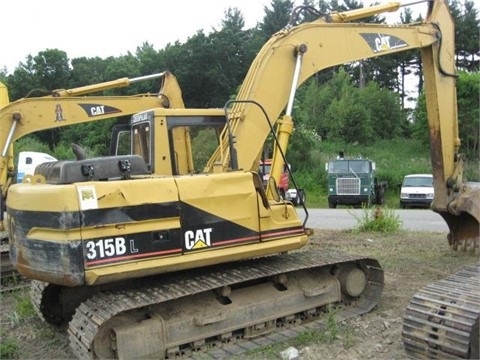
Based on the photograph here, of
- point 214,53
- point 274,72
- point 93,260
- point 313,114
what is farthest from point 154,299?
point 214,53

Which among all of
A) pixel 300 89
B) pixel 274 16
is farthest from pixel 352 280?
pixel 274 16

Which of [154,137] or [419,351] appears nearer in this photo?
[419,351]

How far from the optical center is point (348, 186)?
2325 cm

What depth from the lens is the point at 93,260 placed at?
16.0ft

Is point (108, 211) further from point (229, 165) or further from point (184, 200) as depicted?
point (229, 165)

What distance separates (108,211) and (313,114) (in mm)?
38799

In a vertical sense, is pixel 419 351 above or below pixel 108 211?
below

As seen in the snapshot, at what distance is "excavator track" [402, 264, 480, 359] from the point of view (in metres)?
4.29

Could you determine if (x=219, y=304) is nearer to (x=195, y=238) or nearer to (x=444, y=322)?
(x=195, y=238)

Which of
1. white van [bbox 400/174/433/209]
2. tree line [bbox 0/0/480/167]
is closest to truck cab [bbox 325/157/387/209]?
white van [bbox 400/174/433/209]

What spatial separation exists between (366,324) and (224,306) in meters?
1.48

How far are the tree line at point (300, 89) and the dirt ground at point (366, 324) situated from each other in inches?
945

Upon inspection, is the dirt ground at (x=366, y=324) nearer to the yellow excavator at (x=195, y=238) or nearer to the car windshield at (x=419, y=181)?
the yellow excavator at (x=195, y=238)

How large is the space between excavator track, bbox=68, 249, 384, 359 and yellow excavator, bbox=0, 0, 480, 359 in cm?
1
